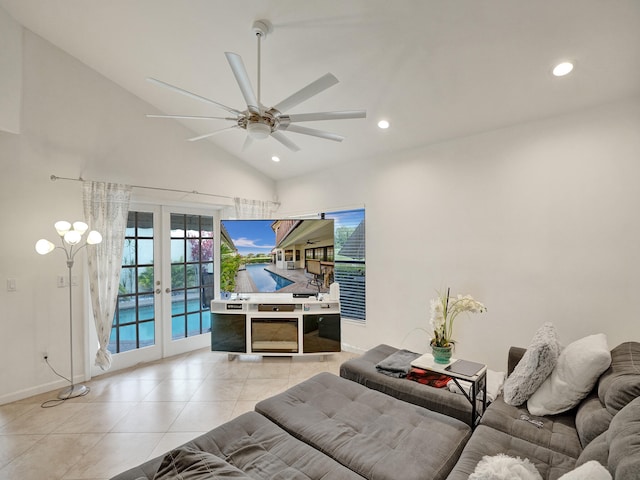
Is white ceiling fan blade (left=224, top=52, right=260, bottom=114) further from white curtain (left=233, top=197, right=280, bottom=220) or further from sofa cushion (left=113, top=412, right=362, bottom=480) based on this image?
white curtain (left=233, top=197, right=280, bottom=220)

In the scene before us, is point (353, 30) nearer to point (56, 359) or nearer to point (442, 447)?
point (442, 447)

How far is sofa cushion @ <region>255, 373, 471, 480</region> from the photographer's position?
1526mm

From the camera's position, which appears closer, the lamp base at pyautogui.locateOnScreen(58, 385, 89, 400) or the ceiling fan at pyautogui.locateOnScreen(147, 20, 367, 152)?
the ceiling fan at pyautogui.locateOnScreen(147, 20, 367, 152)

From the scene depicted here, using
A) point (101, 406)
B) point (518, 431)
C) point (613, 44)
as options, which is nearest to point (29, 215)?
point (101, 406)

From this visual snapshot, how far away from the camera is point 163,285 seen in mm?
4117

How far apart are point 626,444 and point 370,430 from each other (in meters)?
1.15

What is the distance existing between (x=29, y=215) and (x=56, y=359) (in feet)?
5.02

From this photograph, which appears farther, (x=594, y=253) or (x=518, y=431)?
(x=594, y=253)

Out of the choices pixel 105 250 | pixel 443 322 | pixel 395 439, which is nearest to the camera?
pixel 395 439

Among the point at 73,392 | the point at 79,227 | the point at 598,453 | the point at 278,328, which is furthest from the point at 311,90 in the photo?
the point at 73,392

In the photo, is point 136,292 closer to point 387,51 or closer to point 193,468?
point 193,468

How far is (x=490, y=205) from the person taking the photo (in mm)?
3117

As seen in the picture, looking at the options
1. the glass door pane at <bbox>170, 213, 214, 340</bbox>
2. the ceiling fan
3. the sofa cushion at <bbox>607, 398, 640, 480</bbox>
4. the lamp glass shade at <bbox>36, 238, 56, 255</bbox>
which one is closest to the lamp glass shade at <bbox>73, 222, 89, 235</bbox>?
the lamp glass shade at <bbox>36, 238, 56, 255</bbox>

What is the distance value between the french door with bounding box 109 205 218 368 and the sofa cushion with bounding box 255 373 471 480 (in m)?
2.66
